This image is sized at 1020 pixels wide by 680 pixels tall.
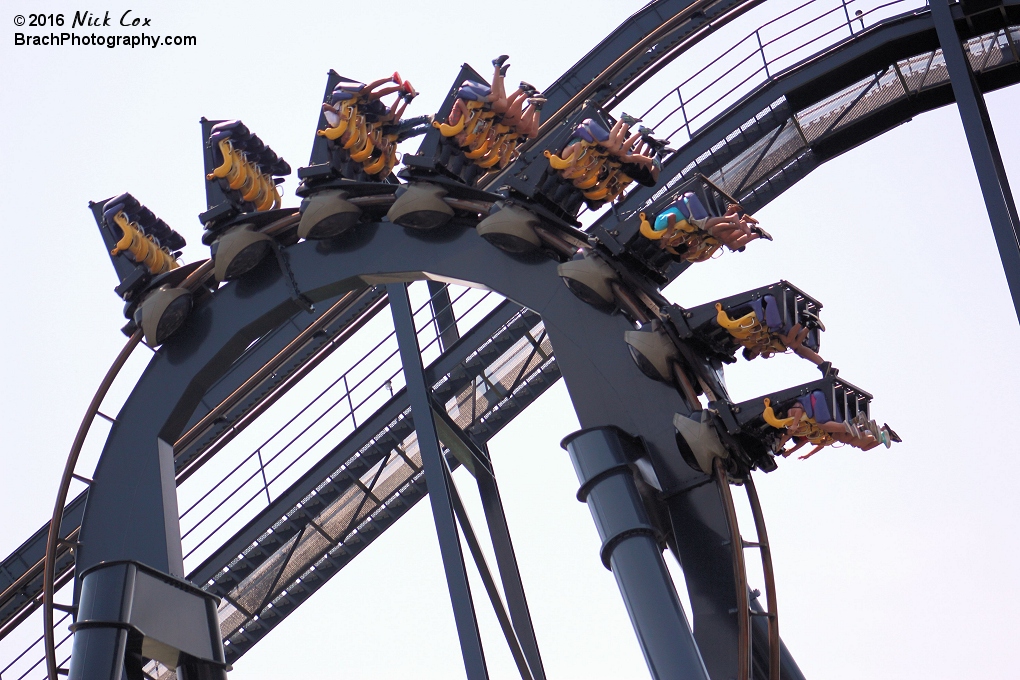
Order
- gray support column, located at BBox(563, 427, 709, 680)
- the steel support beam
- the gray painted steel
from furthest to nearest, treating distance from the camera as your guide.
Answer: the steel support beam
the gray painted steel
gray support column, located at BBox(563, 427, 709, 680)

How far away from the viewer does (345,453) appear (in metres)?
11.8

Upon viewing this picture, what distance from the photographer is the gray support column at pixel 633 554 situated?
579 cm

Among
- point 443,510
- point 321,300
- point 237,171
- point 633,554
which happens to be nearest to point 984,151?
point 633,554

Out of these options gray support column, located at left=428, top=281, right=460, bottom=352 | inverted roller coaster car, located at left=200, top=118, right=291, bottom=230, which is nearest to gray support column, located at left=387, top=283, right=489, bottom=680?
inverted roller coaster car, located at left=200, top=118, right=291, bottom=230

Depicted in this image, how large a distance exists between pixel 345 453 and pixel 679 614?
20.6ft

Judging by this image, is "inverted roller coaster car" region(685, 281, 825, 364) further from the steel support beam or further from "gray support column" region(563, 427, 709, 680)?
the steel support beam

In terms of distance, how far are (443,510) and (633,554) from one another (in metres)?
2.33

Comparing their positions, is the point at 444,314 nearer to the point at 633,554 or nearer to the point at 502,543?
the point at 502,543

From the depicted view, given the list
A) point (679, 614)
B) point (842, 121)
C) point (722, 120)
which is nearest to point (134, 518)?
point (679, 614)

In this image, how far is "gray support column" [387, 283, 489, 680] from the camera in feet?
25.8

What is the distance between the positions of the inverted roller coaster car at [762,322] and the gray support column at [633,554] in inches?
28.5

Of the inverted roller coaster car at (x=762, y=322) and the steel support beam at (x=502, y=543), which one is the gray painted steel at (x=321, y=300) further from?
the steel support beam at (x=502, y=543)

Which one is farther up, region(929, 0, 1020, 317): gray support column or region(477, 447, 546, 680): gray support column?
region(929, 0, 1020, 317): gray support column

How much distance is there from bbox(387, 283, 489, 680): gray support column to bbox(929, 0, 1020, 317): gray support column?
368cm
